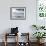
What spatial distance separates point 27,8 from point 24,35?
1.26 meters

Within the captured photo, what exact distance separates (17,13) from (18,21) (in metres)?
0.38

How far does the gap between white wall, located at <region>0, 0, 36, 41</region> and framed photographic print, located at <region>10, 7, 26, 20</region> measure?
0.14m

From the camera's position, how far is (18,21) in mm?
7191

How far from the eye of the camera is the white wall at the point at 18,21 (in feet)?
23.4

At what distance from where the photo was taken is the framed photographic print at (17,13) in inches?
280

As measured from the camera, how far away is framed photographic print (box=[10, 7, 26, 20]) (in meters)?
7.12

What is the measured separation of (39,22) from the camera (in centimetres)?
720

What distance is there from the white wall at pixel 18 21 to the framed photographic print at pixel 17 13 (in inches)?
5.5

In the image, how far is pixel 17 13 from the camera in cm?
714

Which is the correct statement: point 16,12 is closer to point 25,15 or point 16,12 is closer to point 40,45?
point 25,15

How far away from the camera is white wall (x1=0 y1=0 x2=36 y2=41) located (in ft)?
23.4

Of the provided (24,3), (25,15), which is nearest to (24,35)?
(25,15)

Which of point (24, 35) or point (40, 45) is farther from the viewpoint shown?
point (24, 35)

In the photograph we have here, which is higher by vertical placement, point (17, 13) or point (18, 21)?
point (17, 13)
